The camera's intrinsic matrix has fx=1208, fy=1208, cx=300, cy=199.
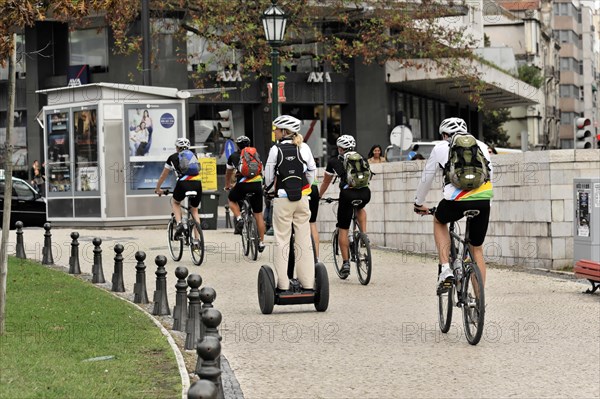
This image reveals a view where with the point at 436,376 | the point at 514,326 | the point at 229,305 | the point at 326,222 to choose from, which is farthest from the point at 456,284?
the point at 326,222

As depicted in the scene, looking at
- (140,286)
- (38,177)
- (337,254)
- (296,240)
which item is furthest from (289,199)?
(38,177)

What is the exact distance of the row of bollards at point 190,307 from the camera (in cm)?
517

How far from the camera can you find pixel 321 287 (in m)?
11.7

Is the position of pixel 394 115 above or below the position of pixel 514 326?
above

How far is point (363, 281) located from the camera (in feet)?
47.9

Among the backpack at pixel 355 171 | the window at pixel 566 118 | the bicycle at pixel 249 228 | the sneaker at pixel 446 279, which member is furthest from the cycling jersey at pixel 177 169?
the window at pixel 566 118

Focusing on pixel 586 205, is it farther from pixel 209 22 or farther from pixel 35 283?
pixel 209 22

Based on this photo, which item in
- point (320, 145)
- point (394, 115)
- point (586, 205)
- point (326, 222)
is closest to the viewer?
point (586, 205)

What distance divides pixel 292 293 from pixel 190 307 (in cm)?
237

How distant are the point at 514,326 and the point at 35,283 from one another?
602cm

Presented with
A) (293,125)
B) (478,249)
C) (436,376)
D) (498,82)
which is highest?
(498,82)

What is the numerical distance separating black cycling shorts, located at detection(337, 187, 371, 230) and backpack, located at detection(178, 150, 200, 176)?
11.5 feet

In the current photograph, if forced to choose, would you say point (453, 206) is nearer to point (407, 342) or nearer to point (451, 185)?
point (451, 185)

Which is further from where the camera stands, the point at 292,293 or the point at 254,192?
the point at 254,192
